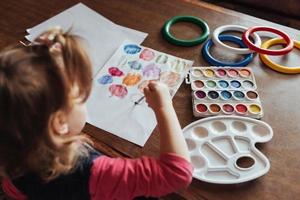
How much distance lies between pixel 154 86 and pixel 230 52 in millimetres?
316

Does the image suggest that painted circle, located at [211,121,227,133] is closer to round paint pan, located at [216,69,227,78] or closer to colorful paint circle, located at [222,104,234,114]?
colorful paint circle, located at [222,104,234,114]

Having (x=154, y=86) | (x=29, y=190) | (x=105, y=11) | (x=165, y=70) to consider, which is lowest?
(x=29, y=190)

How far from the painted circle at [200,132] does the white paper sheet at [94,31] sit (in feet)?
0.95

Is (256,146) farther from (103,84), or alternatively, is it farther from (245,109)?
(103,84)

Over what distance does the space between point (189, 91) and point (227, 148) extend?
17cm

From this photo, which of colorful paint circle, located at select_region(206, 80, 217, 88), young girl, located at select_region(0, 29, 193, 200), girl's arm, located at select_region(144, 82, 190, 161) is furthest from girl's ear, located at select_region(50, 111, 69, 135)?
colorful paint circle, located at select_region(206, 80, 217, 88)

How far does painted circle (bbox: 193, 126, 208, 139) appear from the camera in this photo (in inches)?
30.9

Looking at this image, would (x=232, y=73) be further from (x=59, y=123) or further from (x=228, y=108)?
(x=59, y=123)

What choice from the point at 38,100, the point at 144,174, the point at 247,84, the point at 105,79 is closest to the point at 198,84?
the point at 247,84

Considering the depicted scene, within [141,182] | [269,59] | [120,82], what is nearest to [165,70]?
[120,82]

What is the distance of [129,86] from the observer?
0.90m

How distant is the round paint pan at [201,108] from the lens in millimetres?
825

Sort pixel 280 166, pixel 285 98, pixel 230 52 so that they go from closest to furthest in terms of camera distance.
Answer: pixel 280 166 → pixel 285 98 → pixel 230 52

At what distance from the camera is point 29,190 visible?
0.65 m
